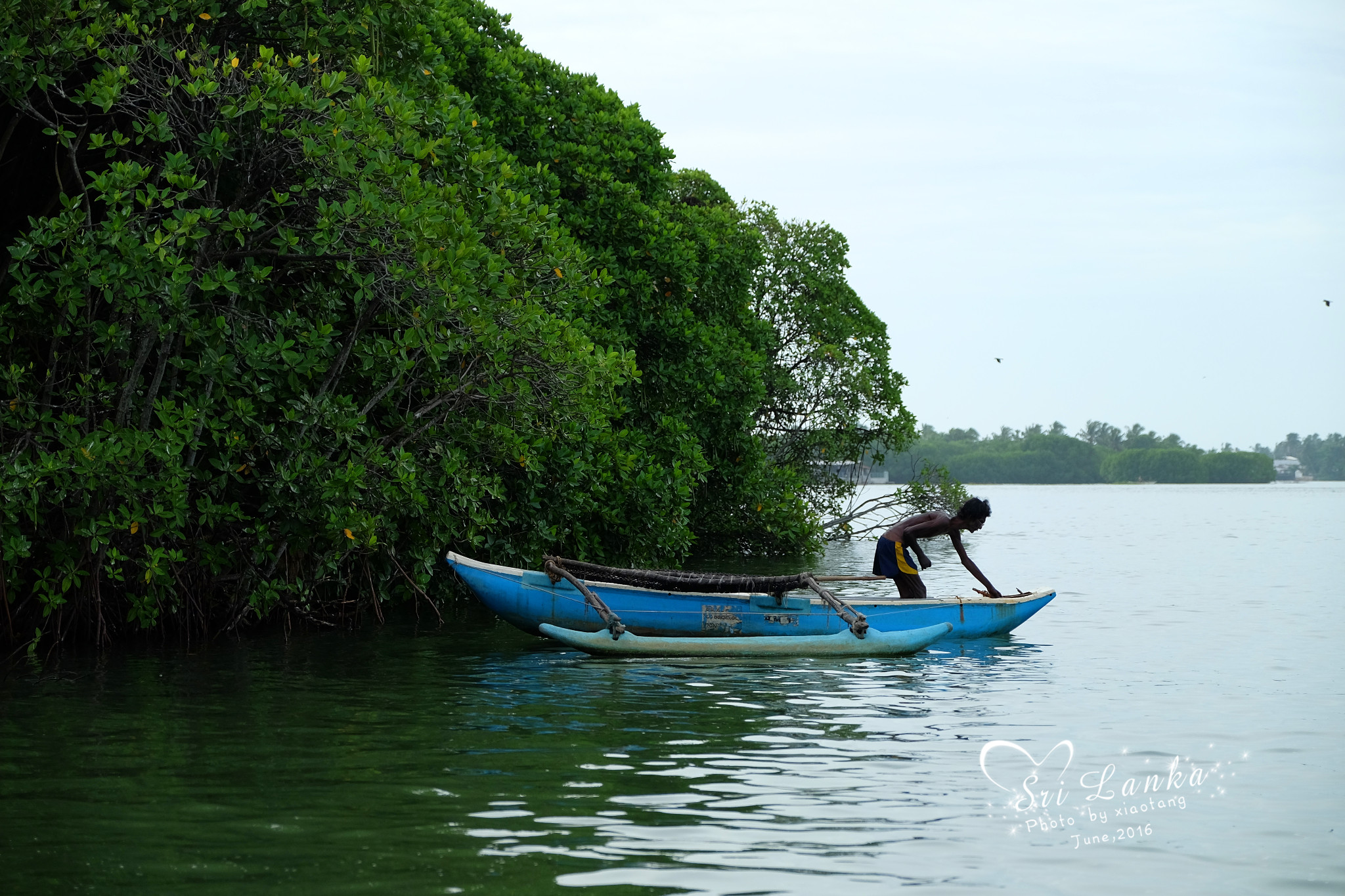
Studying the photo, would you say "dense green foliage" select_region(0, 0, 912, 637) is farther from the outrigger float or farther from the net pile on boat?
the net pile on boat

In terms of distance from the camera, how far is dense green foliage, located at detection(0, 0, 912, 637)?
464 inches

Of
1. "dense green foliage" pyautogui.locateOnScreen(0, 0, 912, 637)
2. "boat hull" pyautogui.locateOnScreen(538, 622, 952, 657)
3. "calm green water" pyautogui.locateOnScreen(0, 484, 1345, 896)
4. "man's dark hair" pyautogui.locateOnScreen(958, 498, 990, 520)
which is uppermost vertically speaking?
"dense green foliage" pyautogui.locateOnScreen(0, 0, 912, 637)

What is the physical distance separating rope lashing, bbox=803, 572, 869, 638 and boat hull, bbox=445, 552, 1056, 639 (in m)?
0.31

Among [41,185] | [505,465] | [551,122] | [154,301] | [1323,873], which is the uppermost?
[551,122]

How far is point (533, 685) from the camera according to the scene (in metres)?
12.0

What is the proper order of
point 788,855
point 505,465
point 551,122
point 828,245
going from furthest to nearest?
point 828,245
point 551,122
point 505,465
point 788,855

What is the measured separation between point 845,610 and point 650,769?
5969 mm

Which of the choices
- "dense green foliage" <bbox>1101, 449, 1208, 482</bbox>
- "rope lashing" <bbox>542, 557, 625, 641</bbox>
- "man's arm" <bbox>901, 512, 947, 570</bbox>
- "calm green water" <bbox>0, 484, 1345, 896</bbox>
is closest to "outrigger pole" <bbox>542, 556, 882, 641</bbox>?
"rope lashing" <bbox>542, 557, 625, 641</bbox>

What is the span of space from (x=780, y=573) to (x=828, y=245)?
11197 millimetres

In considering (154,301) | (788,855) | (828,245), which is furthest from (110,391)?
(828,245)

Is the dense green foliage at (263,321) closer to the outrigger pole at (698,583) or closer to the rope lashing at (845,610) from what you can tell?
the outrigger pole at (698,583)

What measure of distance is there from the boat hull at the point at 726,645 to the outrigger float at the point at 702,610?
0.05ft

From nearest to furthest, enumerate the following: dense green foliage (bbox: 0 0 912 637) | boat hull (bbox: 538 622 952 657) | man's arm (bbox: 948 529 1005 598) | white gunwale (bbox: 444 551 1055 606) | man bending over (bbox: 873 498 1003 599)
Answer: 1. dense green foliage (bbox: 0 0 912 637)
2. boat hull (bbox: 538 622 952 657)
3. white gunwale (bbox: 444 551 1055 606)
4. man's arm (bbox: 948 529 1005 598)
5. man bending over (bbox: 873 498 1003 599)

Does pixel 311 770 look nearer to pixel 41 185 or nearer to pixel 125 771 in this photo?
pixel 125 771
